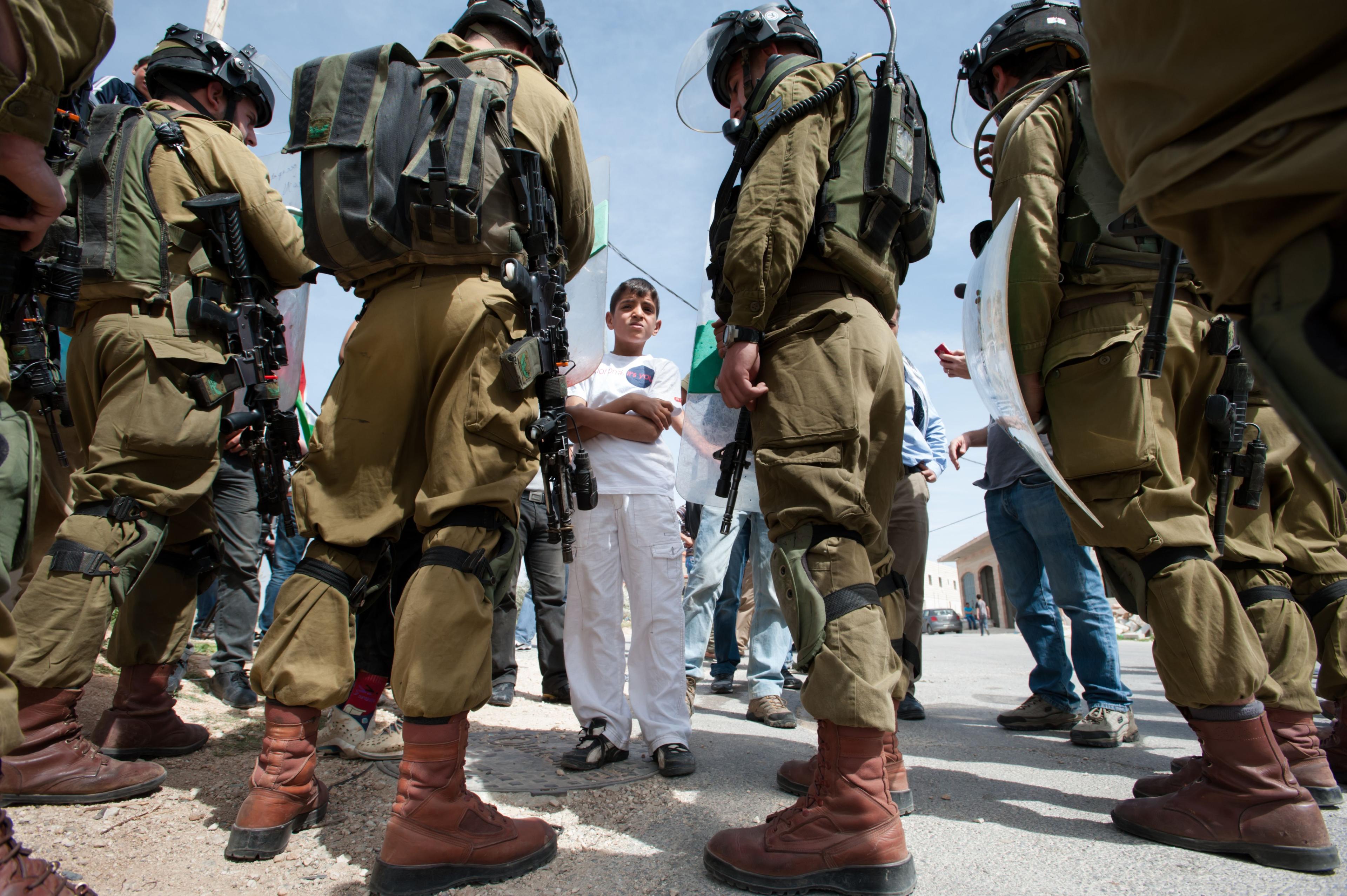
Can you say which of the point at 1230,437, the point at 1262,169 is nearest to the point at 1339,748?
the point at 1230,437

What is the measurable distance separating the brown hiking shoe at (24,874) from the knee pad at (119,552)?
3.42ft

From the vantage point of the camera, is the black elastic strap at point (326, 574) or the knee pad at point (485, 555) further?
the black elastic strap at point (326, 574)

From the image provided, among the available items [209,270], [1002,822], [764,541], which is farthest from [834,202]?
[764,541]

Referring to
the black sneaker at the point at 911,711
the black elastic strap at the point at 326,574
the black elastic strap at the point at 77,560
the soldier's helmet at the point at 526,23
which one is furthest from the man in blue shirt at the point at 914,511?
the black elastic strap at the point at 77,560

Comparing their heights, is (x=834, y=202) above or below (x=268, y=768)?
above

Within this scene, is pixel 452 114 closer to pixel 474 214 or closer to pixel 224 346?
pixel 474 214

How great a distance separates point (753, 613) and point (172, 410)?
314 cm

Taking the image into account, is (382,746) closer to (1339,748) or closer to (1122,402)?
(1122,402)

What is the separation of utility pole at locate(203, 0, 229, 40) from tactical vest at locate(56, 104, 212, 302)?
440 centimetres

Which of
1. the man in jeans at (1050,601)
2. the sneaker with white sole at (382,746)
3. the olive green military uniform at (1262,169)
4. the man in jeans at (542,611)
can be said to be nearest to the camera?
the olive green military uniform at (1262,169)

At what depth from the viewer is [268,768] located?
1.81m

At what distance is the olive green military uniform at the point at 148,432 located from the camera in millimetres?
2127

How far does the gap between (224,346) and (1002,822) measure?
289 centimetres

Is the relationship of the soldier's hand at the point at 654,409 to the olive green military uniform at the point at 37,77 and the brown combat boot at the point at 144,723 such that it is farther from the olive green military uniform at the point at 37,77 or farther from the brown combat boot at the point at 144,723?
the olive green military uniform at the point at 37,77
